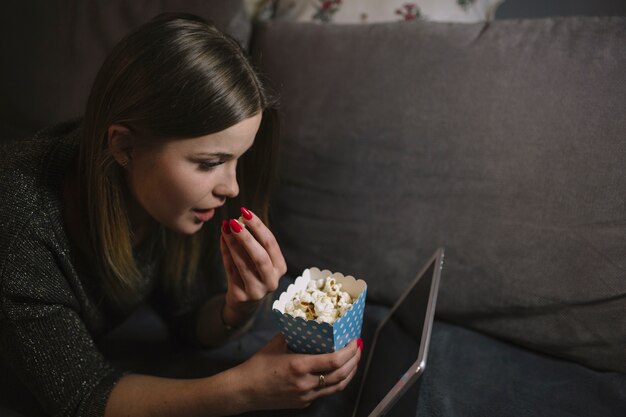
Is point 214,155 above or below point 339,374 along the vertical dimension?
above

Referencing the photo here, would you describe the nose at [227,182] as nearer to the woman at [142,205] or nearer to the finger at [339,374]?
the woman at [142,205]

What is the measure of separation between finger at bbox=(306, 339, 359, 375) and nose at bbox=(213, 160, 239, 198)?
0.31 meters

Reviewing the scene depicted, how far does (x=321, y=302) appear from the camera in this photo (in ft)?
2.65

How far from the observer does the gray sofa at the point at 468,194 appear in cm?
99

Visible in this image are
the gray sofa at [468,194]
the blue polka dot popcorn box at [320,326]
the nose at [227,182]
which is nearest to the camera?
the blue polka dot popcorn box at [320,326]

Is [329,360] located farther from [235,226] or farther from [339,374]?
[235,226]

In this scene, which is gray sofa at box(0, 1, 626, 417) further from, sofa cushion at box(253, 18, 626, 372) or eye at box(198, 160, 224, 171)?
eye at box(198, 160, 224, 171)

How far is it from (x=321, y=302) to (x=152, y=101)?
15.9 inches

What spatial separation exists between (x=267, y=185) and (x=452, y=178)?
15.6 inches

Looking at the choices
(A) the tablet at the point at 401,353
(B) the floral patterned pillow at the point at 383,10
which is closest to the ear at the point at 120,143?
(A) the tablet at the point at 401,353

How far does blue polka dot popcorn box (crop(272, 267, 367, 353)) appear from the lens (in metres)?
0.77

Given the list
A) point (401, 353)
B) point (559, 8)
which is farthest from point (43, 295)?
point (559, 8)

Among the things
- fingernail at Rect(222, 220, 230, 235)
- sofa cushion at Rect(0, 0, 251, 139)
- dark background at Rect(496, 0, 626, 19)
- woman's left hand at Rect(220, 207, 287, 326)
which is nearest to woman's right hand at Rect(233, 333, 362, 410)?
woman's left hand at Rect(220, 207, 287, 326)

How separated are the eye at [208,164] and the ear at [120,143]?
12 cm
